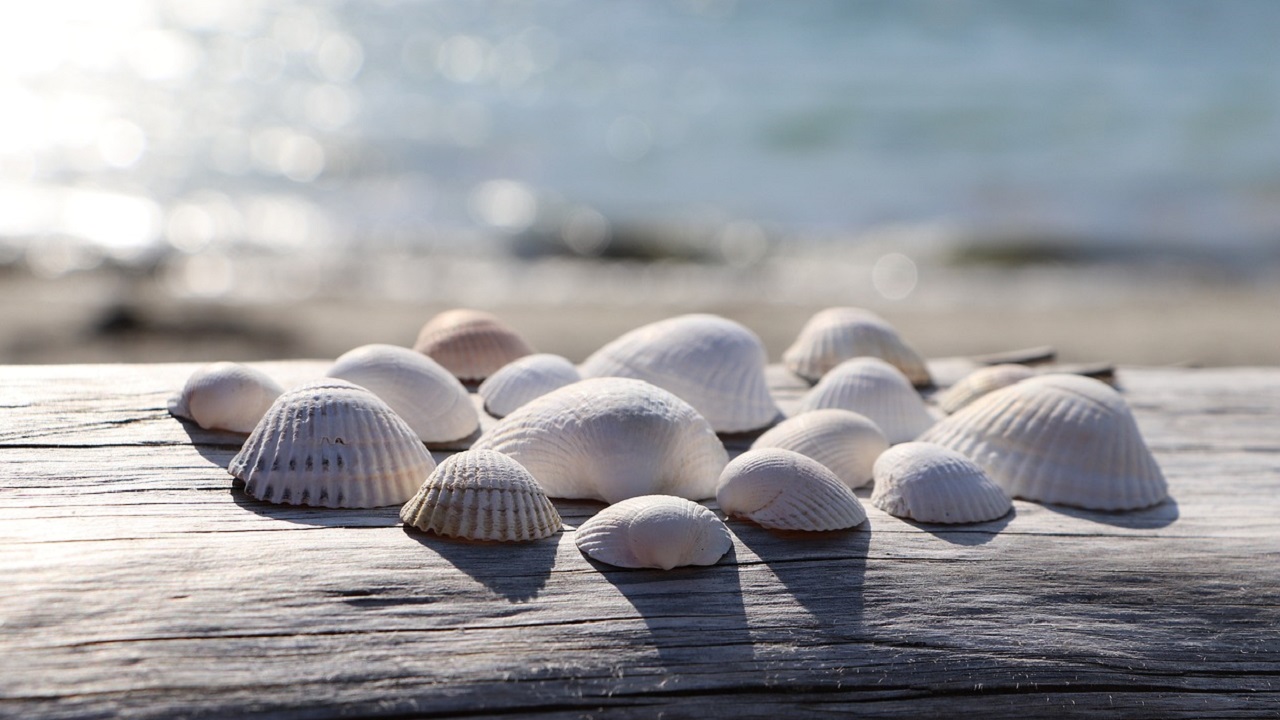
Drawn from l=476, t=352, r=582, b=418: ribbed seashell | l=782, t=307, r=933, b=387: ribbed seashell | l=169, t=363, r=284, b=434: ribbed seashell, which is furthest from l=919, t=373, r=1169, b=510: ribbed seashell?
Answer: l=169, t=363, r=284, b=434: ribbed seashell

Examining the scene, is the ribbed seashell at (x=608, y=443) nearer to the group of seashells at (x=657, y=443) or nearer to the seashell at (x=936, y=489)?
the group of seashells at (x=657, y=443)

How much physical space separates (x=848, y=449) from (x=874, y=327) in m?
1.10

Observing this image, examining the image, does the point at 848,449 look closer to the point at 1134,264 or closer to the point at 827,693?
the point at 827,693

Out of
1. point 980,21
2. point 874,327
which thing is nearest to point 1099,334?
point 874,327

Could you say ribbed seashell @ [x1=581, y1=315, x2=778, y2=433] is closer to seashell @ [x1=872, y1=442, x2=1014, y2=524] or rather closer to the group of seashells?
the group of seashells

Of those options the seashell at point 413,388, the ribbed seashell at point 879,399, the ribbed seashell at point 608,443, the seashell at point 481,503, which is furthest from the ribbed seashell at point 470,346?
the seashell at point 481,503

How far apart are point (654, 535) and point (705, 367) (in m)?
1.05

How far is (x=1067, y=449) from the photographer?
2668mm

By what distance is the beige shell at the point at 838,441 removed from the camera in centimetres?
260

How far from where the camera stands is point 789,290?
398 inches

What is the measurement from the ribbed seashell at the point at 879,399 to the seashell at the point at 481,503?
A: 1.22 meters

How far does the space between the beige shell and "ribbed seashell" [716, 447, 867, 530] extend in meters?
0.33

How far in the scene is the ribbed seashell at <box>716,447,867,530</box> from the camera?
2.21 meters

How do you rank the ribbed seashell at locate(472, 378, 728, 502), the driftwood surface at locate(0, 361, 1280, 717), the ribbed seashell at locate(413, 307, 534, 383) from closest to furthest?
the driftwood surface at locate(0, 361, 1280, 717) → the ribbed seashell at locate(472, 378, 728, 502) → the ribbed seashell at locate(413, 307, 534, 383)
